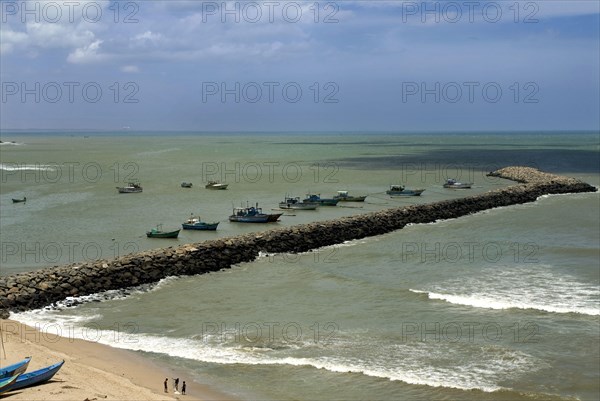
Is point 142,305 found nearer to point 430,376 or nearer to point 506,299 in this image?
point 430,376

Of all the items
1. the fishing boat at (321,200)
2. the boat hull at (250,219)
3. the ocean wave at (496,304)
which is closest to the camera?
the ocean wave at (496,304)

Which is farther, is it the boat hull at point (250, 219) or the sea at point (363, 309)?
the boat hull at point (250, 219)

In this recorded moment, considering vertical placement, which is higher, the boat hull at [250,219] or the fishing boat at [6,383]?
the boat hull at [250,219]

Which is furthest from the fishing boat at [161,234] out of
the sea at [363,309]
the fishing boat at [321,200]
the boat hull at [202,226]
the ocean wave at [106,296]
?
the fishing boat at [321,200]

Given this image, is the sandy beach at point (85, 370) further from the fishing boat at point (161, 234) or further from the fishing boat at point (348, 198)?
the fishing boat at point (348, 198)

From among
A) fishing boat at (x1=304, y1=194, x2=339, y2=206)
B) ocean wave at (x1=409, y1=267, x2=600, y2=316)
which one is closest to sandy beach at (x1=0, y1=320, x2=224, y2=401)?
ocean wave at (x1=409, y1=267, x2=600, y2=316)

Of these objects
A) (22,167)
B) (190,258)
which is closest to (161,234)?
(190,258)

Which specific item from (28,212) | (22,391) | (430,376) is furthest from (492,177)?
(22,391)
